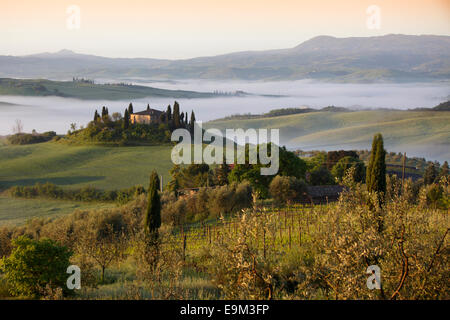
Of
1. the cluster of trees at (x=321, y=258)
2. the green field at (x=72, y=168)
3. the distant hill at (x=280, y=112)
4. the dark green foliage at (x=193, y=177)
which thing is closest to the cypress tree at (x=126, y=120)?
the green field at (x=72, y=168)

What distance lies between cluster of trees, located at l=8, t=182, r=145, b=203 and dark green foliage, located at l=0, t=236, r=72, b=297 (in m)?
28.6

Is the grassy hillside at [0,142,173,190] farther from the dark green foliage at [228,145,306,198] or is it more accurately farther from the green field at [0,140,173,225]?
the dark green foliage at [228,145,306,198]

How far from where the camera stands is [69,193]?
40.5 m

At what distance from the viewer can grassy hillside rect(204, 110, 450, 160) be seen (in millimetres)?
70863

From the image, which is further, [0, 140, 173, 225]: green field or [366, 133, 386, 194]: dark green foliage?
[0, 140, 173, 225]: green field

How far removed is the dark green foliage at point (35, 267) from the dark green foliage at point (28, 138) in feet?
193

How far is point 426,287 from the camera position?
8.17m

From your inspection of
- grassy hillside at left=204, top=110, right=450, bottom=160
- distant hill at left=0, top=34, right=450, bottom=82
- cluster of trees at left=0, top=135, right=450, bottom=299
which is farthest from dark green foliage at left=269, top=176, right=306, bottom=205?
distant hill at left=0, top=34, right=450, bottom=82

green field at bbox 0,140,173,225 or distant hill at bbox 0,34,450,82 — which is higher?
distant hill at bbox 0,34,450,82

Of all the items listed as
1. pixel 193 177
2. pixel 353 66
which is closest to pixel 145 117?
pixel 193 177

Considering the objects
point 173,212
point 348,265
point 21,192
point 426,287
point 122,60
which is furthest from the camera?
point 122,60
